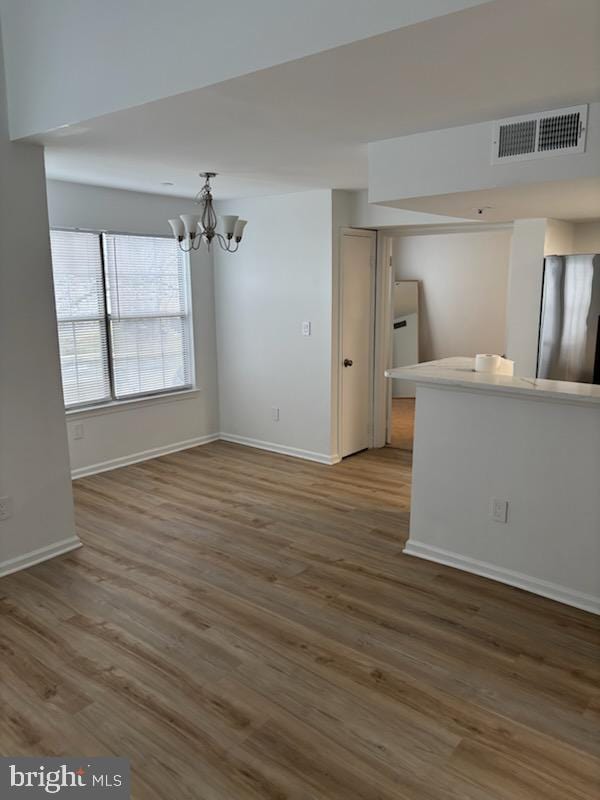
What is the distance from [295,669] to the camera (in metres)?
2.47

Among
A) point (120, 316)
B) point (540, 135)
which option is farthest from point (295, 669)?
point (120, 316)

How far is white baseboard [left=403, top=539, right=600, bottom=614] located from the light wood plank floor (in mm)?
65

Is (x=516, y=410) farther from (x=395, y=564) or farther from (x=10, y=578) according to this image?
(x=10, y=578)

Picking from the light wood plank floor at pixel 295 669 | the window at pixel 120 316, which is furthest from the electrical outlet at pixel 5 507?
the window at pixel 120 316

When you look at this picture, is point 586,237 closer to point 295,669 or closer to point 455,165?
point 455,165

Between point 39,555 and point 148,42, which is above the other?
point 148,42

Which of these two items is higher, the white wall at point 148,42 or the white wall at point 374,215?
the white wall at point 148,42

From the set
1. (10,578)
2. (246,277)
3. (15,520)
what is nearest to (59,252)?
(246,277)

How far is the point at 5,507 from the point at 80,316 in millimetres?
2042

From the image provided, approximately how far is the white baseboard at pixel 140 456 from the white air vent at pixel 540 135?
395 centimetres

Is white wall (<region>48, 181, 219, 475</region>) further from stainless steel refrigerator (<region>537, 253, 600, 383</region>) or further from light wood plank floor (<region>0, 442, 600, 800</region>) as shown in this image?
stainless steel refrigerator (<region>537, 253, 600, 383</region>)

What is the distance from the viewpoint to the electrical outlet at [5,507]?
3.29 meters

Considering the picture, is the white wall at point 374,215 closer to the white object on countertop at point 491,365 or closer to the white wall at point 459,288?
the white object on countertop at point 491,365

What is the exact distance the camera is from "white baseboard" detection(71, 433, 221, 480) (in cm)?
506
